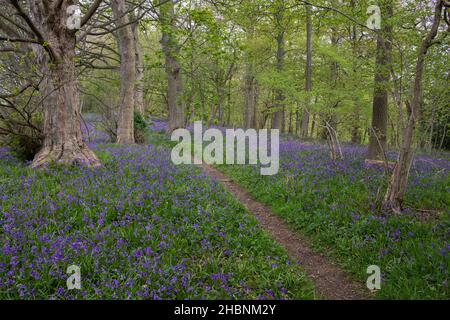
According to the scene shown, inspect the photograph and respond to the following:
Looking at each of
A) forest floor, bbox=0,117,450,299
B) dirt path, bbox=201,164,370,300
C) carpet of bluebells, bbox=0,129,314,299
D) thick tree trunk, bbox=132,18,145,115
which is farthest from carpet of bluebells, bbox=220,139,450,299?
thick tree trunk, bbox=132,18,145,115

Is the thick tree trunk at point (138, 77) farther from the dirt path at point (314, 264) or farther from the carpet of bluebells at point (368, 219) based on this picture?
the dirt path at point (314, 264)

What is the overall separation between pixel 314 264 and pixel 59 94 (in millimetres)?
7359

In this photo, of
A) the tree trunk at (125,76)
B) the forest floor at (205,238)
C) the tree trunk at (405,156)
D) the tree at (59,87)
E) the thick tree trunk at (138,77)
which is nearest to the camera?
the forest floor at (205,238)

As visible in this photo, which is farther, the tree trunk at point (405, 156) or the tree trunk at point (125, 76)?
the tree trunk at point (125, 76)

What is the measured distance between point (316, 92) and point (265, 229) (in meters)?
7.58

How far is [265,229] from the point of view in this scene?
6.44 m

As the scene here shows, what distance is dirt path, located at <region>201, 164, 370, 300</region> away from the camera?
437cm

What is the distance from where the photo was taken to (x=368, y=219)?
19.2ft

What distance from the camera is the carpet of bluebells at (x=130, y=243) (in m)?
3.75

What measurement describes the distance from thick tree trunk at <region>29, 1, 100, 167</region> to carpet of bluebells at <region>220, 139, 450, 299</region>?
531 centimetres

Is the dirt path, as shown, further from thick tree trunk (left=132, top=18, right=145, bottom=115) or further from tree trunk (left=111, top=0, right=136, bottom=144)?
thick tree trunk (left=132, top=18, right=145, bottom=115)

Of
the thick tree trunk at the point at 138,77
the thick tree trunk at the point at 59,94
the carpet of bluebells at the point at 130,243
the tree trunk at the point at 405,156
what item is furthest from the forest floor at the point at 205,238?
the thick tree trunk at the point at 138,77

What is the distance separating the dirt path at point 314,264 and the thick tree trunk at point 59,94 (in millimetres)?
5010

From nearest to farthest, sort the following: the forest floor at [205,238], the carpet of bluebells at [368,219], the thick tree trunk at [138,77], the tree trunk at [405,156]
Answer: the forest floor at [205,238], the carpet of bluebells at [368,219], the tree trunk at [405,156], the thick tree trunk at [138,77]
